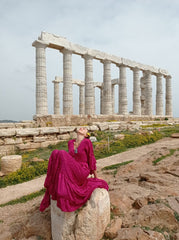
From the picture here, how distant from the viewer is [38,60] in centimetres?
1967

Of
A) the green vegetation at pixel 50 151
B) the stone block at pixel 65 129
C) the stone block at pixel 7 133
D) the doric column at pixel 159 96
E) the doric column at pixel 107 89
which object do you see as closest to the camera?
the green vegetation at pixel 50 151

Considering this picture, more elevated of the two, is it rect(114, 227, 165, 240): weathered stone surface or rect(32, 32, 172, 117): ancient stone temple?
rect(32, 32, 172, 117): ancient stone temple

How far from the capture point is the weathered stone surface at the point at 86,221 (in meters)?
2.74

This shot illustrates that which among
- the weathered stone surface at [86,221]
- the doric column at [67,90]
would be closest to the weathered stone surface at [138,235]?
the weathered stone surface at [86,221]

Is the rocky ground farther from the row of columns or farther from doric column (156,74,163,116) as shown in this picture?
doric column (156,74,163,116)

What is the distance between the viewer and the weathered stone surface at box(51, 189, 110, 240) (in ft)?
9.00

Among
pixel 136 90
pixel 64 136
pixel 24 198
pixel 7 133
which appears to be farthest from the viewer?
pixel 136 90

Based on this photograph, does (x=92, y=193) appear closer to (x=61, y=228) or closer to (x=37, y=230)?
(x=61, y=228)

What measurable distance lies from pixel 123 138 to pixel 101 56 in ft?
50.1

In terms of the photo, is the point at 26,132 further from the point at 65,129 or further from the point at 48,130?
the point at 65,129

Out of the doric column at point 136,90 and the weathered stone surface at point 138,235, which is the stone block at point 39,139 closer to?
the weathered stone surface at point 138,235

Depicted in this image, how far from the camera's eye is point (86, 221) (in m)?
2.74

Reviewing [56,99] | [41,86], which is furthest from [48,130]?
[56,99]

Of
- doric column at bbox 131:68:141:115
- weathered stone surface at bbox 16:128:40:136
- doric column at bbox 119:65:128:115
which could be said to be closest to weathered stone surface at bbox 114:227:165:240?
weathered stone surface at bbox 16:128:40:136
